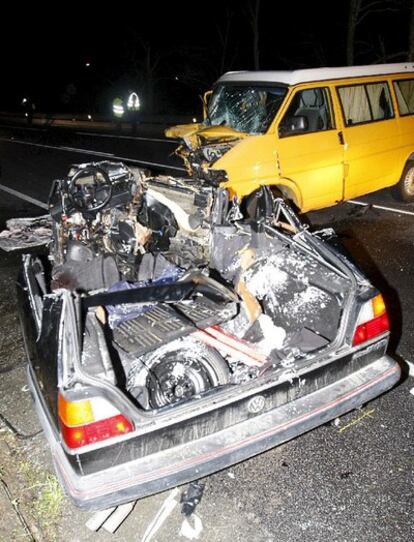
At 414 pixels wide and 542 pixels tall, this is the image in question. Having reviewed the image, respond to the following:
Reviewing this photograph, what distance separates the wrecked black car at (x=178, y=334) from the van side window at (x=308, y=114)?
2.35 meters

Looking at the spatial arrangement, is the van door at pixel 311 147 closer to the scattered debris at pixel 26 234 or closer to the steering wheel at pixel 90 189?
the steering wheel at pixel 90 189

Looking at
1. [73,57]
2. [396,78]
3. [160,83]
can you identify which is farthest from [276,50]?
[396,78]

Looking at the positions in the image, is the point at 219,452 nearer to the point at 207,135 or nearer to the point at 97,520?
the point at 97,520

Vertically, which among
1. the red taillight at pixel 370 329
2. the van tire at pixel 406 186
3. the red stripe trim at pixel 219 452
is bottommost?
the red stripe trim at pixel 219 452

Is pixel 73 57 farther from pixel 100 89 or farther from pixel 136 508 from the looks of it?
pixel 136 508

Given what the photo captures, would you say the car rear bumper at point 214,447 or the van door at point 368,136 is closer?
the car rear bumper at point 214,447

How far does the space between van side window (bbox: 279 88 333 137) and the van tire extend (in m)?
2.20

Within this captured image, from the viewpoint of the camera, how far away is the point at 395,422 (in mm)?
3191

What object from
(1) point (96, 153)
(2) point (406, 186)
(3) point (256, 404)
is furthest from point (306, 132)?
(1) point (96, 153)

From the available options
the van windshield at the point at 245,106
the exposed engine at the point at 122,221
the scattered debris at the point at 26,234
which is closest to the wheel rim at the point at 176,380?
the exposed engine at the point at 122,221

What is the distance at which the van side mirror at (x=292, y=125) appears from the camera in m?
5.75

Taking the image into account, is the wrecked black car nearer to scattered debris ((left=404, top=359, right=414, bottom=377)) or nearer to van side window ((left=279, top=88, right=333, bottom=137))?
scattered debris ((left=404, top=359, right=414, bottom=377))

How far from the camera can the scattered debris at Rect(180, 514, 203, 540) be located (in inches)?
97.0

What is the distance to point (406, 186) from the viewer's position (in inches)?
306
